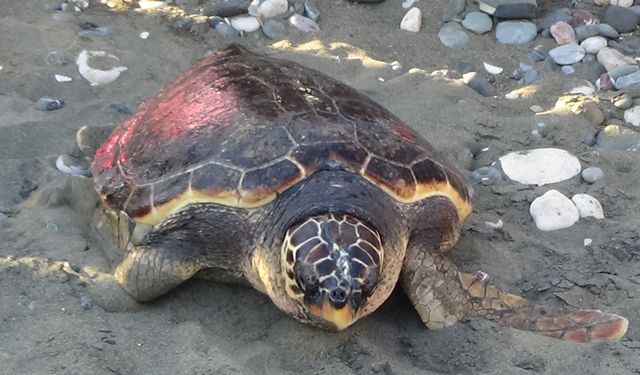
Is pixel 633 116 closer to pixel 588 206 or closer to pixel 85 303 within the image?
pixel 588 206

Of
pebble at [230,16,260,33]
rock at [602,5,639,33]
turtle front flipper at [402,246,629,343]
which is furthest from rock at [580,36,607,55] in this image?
turtle front flipper at [402,246,629,343]

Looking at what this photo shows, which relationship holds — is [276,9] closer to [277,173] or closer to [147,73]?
[147,73]

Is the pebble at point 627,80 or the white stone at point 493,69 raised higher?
the pebble at point 627,80

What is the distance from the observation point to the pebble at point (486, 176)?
3.31 m

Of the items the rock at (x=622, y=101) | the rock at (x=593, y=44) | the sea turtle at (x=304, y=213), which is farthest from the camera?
the rock at (x=593, y=44)

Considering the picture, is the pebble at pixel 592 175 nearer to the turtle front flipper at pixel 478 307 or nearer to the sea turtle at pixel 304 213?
the sea turtle at pixel 304 213

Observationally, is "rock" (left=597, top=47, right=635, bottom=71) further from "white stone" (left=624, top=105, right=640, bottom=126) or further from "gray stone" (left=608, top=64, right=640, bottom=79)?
"white stone" (left=624, top=105, right=640, bottom=126)

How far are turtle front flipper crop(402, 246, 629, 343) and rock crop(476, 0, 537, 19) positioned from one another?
2.00 metres

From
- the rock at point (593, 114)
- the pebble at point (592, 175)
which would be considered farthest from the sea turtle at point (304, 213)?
the rock at point (593, 114)

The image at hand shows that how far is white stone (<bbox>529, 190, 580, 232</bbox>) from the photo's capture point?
10.1ft

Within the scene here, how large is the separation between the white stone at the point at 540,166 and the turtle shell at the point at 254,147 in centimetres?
52

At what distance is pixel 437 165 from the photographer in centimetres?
276

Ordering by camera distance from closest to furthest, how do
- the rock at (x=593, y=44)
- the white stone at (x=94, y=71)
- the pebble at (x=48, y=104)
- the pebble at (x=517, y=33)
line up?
the pebble at (x=48, y=104)
the white stone at (x=94, y=71)
the rock at (x=593, y=44)
the pebble at (x=517, y=33)

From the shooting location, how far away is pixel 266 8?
4.31m
